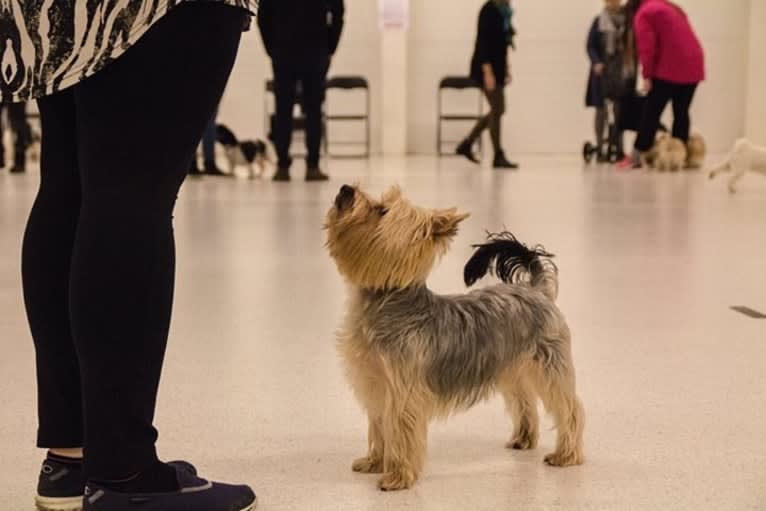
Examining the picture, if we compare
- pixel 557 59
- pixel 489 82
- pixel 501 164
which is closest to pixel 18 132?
pixel 489 82

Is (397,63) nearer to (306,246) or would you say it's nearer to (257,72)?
(257,72)

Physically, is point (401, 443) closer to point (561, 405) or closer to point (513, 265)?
point (561, 405)

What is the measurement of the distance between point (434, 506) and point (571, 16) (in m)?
13.4

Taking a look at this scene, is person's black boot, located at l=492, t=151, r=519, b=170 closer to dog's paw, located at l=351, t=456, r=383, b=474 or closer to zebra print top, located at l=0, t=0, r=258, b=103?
dog's paw, located at l=351, t=456, r=383, b=474

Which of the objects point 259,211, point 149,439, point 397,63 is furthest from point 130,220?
point 397,63

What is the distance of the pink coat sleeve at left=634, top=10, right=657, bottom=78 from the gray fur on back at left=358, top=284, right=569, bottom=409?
8.28m

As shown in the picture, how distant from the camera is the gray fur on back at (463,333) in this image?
193 cm

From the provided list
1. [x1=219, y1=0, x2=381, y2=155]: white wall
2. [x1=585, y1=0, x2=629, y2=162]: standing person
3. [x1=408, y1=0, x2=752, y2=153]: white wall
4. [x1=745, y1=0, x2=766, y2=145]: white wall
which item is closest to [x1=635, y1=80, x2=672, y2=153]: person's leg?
[x1=585, y1=0, x2=629, y2=162]: standing person

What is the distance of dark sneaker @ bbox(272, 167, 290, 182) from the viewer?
30.6 ft

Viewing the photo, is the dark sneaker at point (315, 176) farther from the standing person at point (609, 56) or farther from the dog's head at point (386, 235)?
the dog's head at point (386, 235)

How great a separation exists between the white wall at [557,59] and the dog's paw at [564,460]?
42.3 ft

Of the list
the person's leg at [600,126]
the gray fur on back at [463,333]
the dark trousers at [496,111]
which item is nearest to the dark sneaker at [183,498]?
the gray fur on back at [463,333]

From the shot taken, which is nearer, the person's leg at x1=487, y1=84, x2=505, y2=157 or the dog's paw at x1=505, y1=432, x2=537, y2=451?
the dog's paw at x1=505, y1=432, x2=537, y2=451

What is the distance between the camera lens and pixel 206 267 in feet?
14.6
